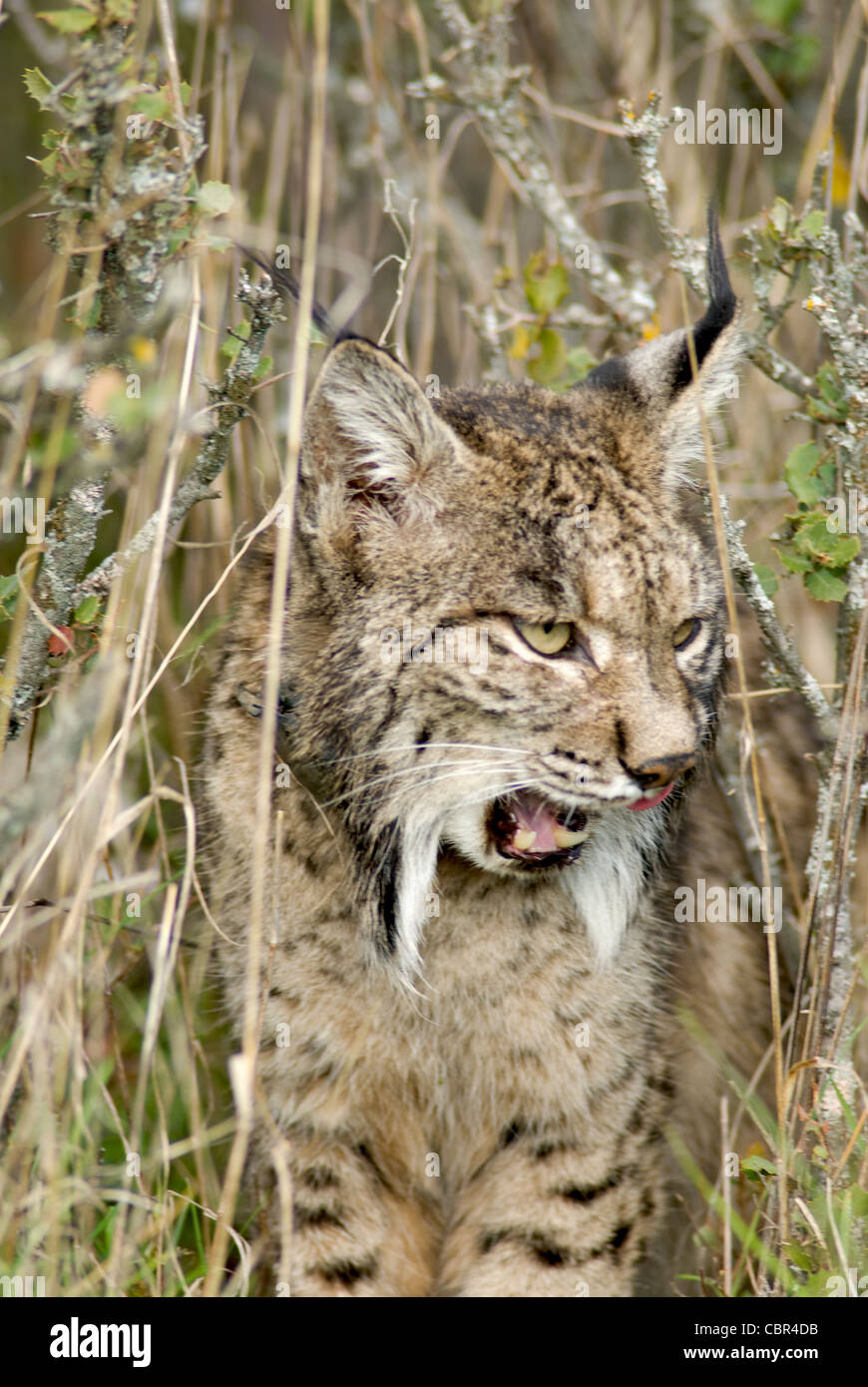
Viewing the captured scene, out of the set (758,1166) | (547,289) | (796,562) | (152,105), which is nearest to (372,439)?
(152,105)

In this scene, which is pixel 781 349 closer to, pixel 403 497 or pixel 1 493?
pixel 403 497

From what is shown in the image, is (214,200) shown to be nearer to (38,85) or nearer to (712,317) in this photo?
(38,85)

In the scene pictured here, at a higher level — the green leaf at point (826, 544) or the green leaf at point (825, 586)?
the green leaf at point (826, 544)

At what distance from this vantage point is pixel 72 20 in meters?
2.54

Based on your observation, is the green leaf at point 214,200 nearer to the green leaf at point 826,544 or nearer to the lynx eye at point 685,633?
the lynx eye at point 685,633

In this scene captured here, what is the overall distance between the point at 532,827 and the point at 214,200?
1.38 meters

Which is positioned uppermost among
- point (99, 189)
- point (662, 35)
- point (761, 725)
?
point (662, 35)

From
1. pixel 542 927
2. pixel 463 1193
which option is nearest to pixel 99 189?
pixel 542 927

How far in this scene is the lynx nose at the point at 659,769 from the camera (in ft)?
9.02

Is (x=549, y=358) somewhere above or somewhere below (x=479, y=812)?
above

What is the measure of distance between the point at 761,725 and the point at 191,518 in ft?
6.40

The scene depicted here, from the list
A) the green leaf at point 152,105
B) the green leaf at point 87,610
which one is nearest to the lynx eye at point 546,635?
the green leaf at point 87,610

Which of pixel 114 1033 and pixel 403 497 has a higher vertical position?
pixel 403 497

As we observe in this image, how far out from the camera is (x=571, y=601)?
9.41 ft
